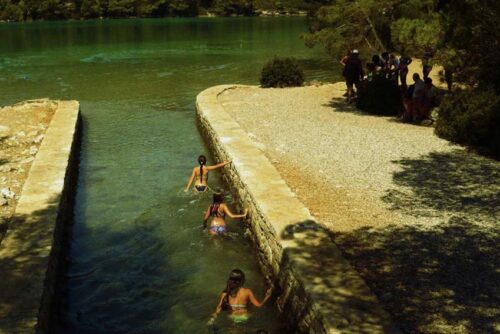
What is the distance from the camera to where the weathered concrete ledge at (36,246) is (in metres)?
6.26

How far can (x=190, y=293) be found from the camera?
833cm

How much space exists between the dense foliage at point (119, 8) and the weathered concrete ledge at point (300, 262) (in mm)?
80370

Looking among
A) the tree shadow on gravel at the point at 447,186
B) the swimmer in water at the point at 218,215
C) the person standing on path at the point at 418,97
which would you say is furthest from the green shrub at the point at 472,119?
the swimmer in water at the point at 218,215

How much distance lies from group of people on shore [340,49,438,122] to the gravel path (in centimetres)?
62

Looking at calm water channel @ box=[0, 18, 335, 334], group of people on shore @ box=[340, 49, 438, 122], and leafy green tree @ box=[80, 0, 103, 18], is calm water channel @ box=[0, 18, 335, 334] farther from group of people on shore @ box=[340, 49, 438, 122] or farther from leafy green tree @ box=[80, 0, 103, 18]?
leafy green tree @ box=[80, 0, 103, 18]

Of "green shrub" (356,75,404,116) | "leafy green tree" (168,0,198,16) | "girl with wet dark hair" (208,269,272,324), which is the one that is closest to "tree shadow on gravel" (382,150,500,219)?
"girl with wet dark hair" (208,269,272,324)

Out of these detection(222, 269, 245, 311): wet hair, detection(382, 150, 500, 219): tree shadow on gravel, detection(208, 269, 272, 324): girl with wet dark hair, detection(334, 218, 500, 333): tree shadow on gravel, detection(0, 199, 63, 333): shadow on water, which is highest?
detection(382, 150, 500, 219): tree shadow on gravel

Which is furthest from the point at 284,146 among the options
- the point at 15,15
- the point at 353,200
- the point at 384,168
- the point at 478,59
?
the point at 15,15

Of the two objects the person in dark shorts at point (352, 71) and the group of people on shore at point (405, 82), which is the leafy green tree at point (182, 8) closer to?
the group of people on shore at point (405, 82)

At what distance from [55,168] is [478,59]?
12297mm

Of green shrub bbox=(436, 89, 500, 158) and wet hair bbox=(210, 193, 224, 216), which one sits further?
green shrub bbox=(436, 89, 500, 158)

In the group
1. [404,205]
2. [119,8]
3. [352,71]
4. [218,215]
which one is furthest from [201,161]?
[119,8]

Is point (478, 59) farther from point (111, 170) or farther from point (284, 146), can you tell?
point (111, 170)

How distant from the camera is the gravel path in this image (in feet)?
21.2
